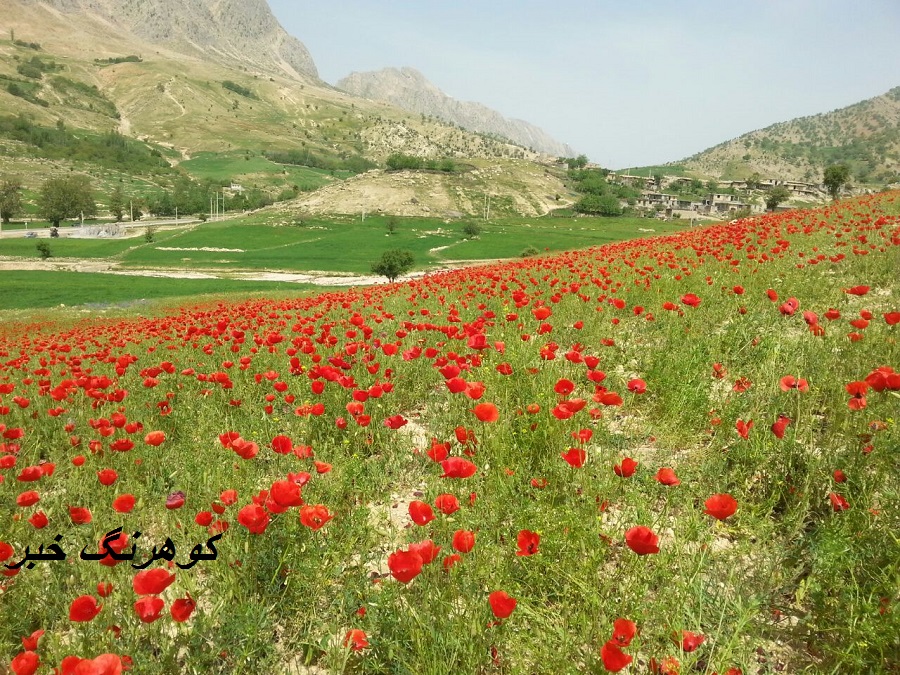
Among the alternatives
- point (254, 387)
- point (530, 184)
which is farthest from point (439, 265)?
point (530, 184)

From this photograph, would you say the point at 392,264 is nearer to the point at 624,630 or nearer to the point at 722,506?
the point at 722,506

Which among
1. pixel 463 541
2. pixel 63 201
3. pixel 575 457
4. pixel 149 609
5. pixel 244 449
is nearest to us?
pixel 149 609

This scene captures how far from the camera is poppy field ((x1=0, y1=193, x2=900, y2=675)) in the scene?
233 centimetres

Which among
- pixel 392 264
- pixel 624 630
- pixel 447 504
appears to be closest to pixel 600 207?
pixel 392 264

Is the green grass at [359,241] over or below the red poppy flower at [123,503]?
over

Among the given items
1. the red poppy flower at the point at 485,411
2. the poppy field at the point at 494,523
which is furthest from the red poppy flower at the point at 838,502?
the red poppy flower at the point at 485,411

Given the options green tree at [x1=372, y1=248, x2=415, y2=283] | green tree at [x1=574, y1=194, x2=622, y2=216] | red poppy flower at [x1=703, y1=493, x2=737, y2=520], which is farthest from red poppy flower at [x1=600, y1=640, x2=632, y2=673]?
green tree at [x1=574, y1=194, x2=622, y2=216]

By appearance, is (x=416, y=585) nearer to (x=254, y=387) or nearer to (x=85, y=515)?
(x=85, y=515)

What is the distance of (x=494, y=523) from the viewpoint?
3137mm

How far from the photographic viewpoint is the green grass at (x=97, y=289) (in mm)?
39656

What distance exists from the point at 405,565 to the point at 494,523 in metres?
1.18

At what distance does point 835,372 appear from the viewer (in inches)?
169

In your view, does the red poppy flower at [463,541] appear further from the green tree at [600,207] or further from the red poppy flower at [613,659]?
the green tree at [600,207]

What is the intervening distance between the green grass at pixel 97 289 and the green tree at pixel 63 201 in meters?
71.5
